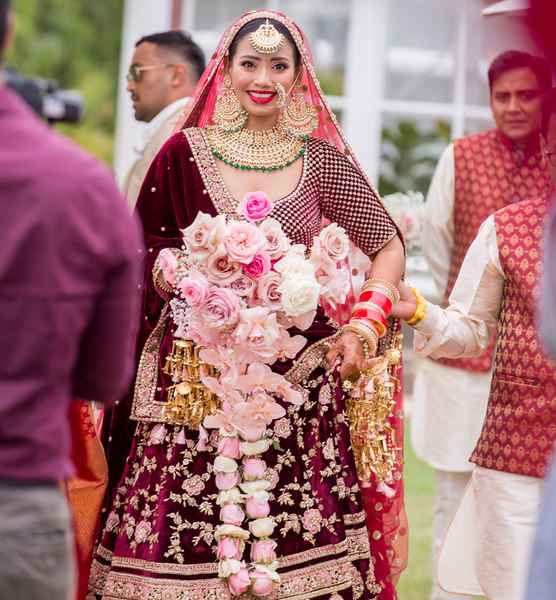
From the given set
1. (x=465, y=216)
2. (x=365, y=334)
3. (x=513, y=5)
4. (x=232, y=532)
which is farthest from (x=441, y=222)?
(x=513, y=5)

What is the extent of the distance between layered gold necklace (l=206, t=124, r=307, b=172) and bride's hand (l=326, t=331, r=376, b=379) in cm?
67

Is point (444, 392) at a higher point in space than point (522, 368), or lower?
lower

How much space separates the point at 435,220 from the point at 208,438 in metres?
2.12

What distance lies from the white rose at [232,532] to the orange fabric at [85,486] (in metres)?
0.48

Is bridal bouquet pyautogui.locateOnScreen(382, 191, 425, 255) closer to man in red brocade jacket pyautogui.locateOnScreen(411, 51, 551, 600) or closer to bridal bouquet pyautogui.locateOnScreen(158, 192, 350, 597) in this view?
man in red brocade jacket pyautogui.locateOnScreen(411, 51, 551, 600)

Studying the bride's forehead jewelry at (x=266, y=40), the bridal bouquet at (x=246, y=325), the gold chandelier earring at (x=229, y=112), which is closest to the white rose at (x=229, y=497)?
the bridal bouquet at (x=246, y=325)

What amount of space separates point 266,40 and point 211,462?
4.54 feet

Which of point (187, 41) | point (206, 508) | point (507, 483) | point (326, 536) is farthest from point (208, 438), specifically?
point (187, 41)

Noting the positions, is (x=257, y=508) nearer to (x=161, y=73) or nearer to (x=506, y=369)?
(x=506, y=369)

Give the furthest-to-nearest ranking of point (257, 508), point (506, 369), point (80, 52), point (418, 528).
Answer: point (80, 52)
point (418, 528)
point (506, 369)
point (257, 508)

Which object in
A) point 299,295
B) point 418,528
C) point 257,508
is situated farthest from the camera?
point 418,528

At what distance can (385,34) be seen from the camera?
977 centimetres

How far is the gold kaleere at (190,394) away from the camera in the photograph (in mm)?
4363

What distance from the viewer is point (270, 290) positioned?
4.18 m
